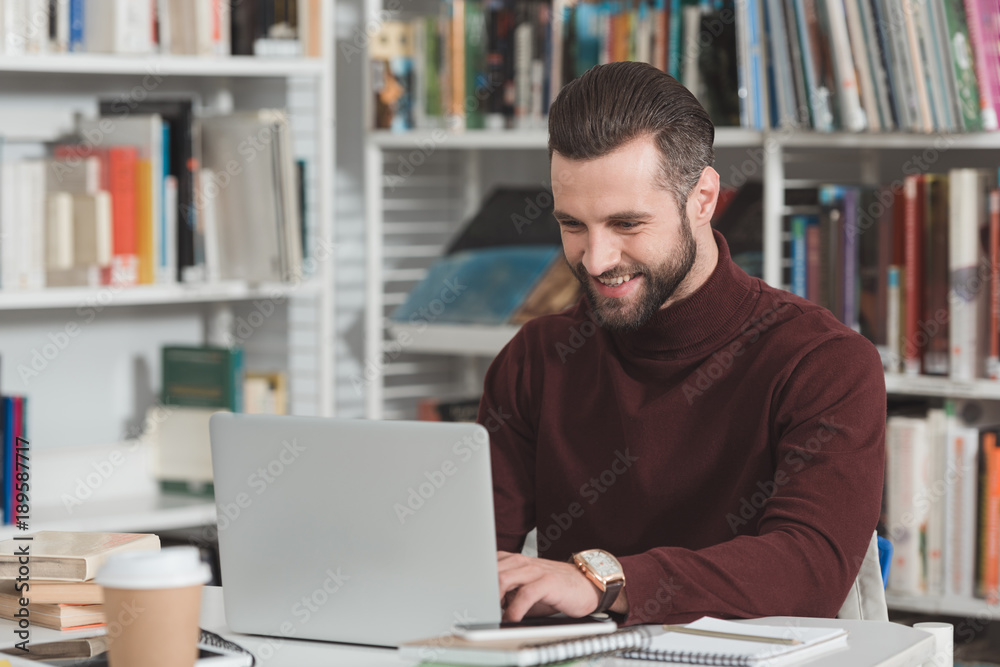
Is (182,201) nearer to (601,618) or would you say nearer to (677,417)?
(677,417)

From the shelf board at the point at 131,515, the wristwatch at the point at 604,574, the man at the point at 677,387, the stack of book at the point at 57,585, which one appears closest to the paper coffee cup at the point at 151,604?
the stack of book at the point at 57,585

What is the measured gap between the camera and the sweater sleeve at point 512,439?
1.65 metres

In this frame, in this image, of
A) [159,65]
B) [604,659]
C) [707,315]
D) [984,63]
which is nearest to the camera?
[604,659]

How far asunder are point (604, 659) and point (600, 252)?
53 cm

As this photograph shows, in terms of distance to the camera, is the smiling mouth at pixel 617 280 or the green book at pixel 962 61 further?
the green book at pixel 962 61

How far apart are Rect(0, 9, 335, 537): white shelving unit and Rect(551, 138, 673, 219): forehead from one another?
48.0 inches

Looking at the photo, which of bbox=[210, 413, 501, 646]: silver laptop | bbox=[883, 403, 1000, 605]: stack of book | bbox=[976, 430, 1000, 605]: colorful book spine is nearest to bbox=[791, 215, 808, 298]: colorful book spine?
bbox=[883, 403, 1000, 605]: stack of book

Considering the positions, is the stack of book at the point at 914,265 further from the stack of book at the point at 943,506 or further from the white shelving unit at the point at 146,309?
the white shelving unit at the point at 146,309

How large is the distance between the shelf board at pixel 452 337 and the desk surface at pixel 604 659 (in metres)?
1.45

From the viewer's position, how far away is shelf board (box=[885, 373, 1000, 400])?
7.09 feet

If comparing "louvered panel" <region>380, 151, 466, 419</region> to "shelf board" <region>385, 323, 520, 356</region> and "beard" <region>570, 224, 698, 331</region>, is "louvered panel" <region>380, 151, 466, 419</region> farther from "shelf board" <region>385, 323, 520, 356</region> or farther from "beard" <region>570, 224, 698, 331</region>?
"beard" <region>570, 224, 698, 331</region>

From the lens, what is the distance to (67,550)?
129cm

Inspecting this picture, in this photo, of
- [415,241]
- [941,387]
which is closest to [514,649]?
[941,387]

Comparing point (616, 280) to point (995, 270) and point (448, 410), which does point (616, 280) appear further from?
point (448, 410)
